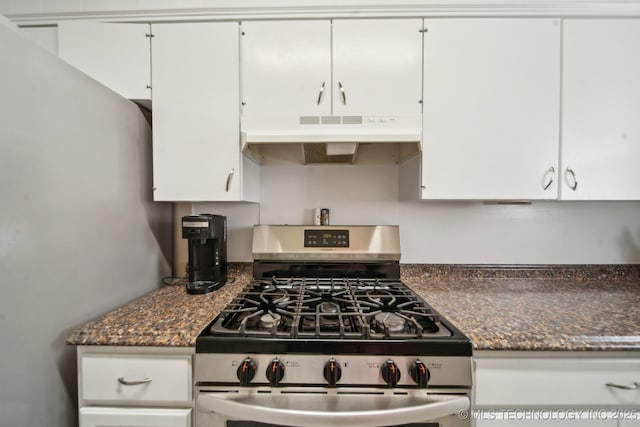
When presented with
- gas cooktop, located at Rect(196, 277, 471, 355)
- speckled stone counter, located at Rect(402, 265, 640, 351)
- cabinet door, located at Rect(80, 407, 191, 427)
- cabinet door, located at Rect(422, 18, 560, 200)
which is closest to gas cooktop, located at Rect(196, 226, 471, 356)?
gas cooktop, located at Rect(196, 277, 471, 355)

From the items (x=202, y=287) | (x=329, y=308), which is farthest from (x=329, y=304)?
(x=202, y=287)

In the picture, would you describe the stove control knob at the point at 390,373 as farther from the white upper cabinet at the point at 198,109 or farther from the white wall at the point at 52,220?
the white wall at the point at 52,220

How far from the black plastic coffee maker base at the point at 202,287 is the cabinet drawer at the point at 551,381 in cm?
110

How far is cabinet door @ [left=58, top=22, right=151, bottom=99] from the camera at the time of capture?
1153 mm

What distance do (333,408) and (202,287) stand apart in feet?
2.51

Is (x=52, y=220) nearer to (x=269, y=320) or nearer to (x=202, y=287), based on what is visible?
(x=202, y=287)

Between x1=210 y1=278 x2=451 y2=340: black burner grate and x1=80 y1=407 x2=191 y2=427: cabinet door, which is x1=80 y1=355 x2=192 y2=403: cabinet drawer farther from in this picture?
x1=210 y1=278 x2=451 y2=340: black burner grate

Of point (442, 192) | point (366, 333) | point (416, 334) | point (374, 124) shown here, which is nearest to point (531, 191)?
point (442, 192)

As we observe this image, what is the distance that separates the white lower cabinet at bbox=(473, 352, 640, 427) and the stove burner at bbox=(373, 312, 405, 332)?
0.23m

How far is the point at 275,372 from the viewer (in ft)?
2.39

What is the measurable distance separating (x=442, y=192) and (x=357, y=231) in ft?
1.51

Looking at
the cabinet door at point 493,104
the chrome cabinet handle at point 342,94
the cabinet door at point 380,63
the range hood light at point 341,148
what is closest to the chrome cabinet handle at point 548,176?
the cabinet door at point 493,104

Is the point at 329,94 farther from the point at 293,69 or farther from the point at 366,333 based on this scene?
the point at 366,333

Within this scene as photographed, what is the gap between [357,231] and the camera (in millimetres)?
1347
